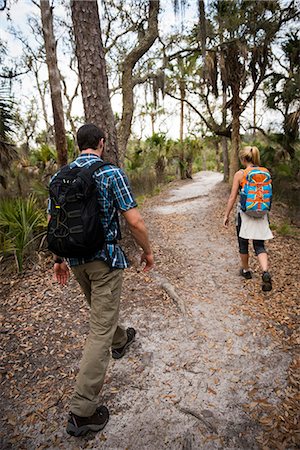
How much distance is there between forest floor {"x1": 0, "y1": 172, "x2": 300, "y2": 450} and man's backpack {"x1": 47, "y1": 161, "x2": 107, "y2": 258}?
4.43ft

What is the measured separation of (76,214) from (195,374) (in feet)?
5.91

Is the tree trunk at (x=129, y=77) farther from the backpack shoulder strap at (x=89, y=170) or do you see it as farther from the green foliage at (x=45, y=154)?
the backpack shoulder strap at (x=89, y=170)

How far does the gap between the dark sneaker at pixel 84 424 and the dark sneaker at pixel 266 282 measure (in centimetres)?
245

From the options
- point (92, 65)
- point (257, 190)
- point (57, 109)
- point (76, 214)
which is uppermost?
point (92, 65)

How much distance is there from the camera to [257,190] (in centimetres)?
326

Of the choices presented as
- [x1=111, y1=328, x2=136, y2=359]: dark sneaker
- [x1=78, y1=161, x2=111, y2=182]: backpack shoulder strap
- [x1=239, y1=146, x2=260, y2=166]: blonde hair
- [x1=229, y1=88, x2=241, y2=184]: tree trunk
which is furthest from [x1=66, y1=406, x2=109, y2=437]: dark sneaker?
[x1=229, y1=88, x2=241, y2=184]: tree trunk

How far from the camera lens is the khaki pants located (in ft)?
6.10

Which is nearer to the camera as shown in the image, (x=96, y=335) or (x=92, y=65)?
(x=96, y=335)

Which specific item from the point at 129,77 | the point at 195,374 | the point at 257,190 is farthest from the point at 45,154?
the point at 195,374

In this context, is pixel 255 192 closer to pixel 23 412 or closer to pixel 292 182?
pixel 23 412

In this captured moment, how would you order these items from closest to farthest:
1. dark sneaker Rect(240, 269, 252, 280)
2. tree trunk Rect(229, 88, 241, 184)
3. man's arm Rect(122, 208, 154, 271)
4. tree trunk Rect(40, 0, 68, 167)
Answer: man's arm Rect(122, 208, 154, 271), dark sneaker Rect(240, 269, 252, 280), tree trunk Rect(40, 0, 68, 167), tree trunk Rect(229, 88, 241, 184)

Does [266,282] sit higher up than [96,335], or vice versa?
[96,335]

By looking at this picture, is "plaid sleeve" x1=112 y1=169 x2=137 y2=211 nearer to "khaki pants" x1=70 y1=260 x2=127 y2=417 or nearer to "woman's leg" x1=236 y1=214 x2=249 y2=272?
"khaki pants" x1=70 y1=260 x2=127 y2=417

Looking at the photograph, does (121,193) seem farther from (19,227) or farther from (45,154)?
(45,154)
